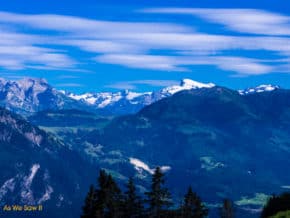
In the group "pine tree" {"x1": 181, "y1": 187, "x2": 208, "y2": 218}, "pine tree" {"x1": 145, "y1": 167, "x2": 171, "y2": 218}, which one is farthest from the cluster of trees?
"pine tree" {"x1": 181, "y1": 187, "x2": 208, "y2": 218}

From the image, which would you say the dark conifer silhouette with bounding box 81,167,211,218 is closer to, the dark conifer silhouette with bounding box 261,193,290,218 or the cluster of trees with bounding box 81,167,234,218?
the cluster of trees with bounding box 81,167,234,218

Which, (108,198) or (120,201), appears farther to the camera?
(120,201)

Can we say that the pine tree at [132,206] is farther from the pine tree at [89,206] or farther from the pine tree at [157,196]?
the pine tree at [89,206]

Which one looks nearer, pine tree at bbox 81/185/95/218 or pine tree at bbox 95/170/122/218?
pine tree at bbox 95/170/122/218

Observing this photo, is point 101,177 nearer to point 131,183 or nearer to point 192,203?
point 131,183

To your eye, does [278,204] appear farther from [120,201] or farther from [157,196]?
[120,201]

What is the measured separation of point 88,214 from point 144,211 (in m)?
10.3

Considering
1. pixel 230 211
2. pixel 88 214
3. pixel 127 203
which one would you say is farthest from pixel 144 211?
pixel 230 211

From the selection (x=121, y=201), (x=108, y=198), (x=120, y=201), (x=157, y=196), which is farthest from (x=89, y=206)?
(x=157, y=196)

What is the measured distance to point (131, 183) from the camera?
10775cm

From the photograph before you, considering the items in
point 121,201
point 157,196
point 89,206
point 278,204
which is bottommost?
point 89,206

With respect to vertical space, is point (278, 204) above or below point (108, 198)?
above

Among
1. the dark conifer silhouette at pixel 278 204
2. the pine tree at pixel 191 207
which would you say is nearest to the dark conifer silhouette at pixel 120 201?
the pine tree at pixel 191 207

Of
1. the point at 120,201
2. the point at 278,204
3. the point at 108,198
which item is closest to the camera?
the point at 108,198
